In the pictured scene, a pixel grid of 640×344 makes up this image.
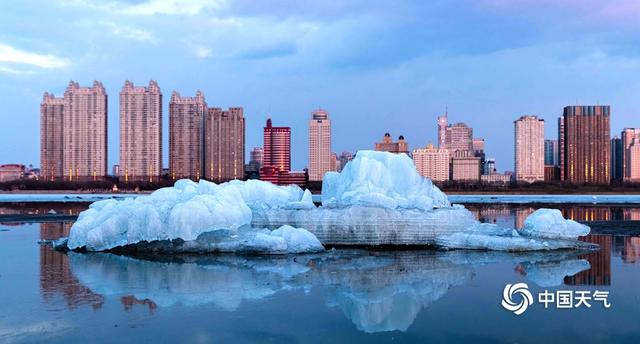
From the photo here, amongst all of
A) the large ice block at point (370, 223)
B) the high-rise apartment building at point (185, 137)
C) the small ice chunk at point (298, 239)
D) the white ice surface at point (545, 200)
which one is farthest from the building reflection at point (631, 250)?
the high-rise apartment building at point (185, 137)

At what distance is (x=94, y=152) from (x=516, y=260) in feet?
481

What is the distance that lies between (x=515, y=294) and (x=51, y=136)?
162227 mm

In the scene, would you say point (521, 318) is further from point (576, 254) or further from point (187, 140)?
point (187, 140)

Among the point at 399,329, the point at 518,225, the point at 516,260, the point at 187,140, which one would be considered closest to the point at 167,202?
the point at 516,260

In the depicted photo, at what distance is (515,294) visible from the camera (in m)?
13.6

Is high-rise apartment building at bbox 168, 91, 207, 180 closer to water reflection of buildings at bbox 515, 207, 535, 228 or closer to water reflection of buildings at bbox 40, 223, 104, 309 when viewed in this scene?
water reflection of buildings at bbox 515, 207, 535, 228

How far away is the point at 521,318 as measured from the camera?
11.4 metres

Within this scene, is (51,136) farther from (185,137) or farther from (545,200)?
(545,200)

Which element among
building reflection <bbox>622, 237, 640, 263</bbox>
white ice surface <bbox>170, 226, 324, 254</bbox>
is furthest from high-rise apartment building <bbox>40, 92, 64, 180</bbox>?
building reflection <bbox>622, 237, 640, 263</bbox>

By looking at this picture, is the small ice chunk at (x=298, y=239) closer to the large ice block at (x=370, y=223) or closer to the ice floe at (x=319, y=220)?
the ice floe at (x=319, y=220)

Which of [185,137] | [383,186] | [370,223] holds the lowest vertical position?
[370,223]

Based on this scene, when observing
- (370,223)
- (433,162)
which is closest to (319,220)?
(370,223)

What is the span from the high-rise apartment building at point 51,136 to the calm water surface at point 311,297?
14822 cm

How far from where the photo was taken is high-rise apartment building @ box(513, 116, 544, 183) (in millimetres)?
185000
